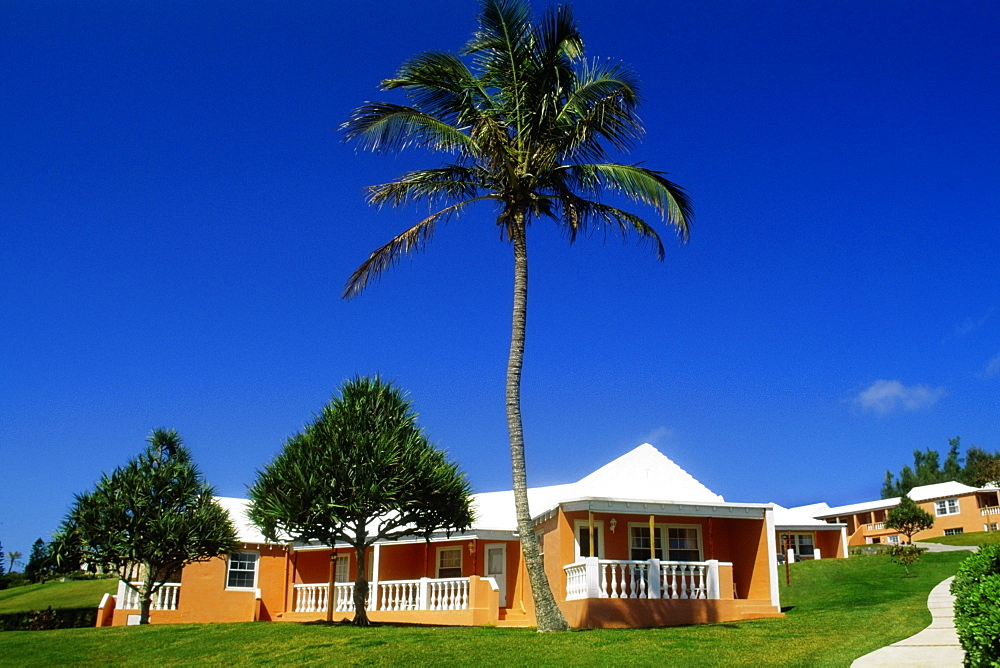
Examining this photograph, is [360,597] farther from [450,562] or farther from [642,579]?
[642,579]

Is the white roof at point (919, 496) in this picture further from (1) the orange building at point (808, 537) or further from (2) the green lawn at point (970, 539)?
(1) the orange building at point (808, 537)

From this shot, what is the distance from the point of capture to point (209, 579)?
32.3m

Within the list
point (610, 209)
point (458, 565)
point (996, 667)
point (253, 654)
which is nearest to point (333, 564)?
point (458, 565)

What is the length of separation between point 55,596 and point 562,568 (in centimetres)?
3519

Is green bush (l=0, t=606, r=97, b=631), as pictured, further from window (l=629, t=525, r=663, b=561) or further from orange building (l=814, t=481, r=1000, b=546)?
orange building (l=814, t=481, r=1000, b=546)

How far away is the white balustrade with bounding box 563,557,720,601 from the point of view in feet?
68.1

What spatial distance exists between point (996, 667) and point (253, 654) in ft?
46.4

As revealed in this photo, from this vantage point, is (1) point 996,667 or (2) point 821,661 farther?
(2) point 821,661

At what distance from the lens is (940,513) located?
64688 mm

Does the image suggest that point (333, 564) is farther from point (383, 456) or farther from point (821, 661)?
point (821, 661)

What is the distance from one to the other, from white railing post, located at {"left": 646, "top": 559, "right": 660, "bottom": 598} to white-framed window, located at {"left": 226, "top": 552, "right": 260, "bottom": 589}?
17.1 meters

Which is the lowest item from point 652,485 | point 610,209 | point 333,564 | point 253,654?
point 253,654

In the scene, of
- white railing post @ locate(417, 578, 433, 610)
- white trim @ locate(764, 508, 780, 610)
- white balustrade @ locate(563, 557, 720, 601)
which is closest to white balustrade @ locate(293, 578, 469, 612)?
white railing post @ locate(417, 578, 433, 610)

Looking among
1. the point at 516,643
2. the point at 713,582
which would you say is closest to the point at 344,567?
the point at 713,582
